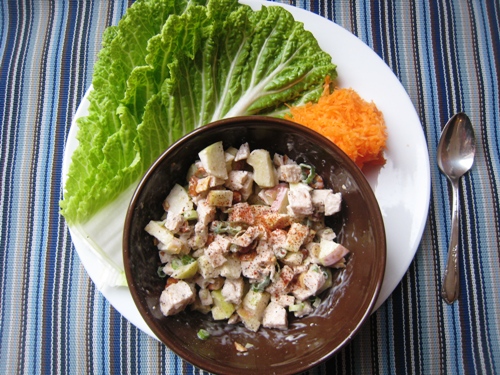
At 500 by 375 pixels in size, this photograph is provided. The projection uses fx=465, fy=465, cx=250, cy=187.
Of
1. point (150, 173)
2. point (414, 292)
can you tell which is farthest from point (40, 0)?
point (414, 292)

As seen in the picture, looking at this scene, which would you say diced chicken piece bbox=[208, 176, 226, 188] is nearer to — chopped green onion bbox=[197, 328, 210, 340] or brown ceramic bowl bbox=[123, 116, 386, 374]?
brown ceramic bowl bbox=[123, 116, 386, 374]

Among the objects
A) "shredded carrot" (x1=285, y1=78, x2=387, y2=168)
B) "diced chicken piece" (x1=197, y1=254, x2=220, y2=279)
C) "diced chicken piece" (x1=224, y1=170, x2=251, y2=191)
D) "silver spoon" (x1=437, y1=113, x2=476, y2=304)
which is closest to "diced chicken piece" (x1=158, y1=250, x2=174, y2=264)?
"diced chicken piece" (x1=197, y1=254, x2=220, y2=279)

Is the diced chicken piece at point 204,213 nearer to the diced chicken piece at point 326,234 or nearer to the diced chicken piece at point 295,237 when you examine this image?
the diced chicken piece at point 295,237

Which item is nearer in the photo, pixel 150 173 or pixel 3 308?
pixel 150 173

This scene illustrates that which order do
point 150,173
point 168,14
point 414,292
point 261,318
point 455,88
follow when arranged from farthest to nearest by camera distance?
point 455,88 → point 414,292 → point 168,14 → point 261,318 → point 150,173

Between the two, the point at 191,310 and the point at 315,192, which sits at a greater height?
the point at 315,192

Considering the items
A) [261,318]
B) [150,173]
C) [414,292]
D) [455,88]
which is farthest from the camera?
[455,88]

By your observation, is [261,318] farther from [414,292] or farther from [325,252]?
[414,292]
